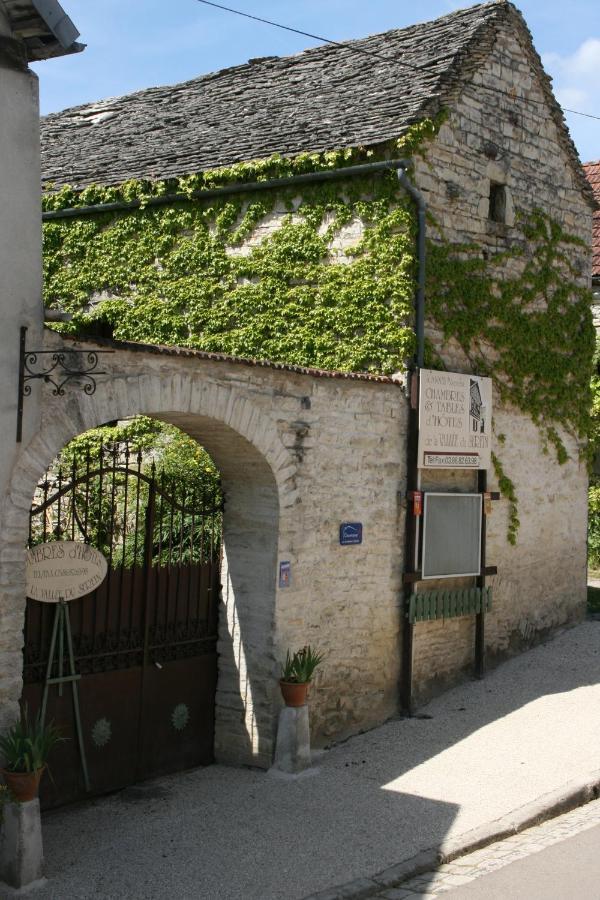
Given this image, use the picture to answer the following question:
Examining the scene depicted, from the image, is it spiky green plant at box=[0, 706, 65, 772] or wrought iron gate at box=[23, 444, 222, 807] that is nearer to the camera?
spiky green plant at box=[0, 706, 65, 772]

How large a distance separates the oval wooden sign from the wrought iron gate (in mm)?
139

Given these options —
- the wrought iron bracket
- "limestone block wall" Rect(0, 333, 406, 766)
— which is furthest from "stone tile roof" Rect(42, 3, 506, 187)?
the wrought iron bracket

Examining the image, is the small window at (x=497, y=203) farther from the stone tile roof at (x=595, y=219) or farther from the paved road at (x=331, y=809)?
the paved road at (x=331, y=809)

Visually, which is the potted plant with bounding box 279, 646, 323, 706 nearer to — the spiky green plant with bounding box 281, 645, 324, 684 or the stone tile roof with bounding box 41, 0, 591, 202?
the spiky green plant with bounding box 281, 645, 324, 684

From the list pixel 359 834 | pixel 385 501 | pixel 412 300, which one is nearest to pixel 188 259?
pixel 412 300

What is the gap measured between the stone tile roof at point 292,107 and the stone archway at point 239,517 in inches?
153

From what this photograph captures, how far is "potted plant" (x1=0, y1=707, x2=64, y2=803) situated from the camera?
21.2 feet

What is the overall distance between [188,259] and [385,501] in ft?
14.1

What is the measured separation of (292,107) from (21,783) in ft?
29.9

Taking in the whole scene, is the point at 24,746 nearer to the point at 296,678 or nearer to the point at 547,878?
the point at 296,678

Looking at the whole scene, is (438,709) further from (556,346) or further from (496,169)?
(496,169)

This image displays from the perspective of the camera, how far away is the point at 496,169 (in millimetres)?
12117

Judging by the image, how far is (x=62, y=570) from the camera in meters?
7.54

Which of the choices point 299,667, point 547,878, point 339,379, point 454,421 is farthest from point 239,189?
point 547,878
